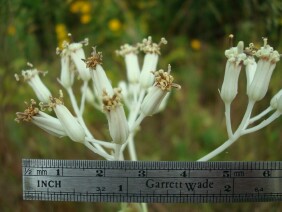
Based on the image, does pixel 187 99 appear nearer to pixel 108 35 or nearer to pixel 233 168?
pixel 108 35

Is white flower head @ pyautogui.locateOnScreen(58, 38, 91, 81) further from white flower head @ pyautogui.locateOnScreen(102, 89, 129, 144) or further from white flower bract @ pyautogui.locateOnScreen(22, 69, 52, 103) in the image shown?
white flower head @ pyautogui.locateOnScreen(102, 89, 129, 144)

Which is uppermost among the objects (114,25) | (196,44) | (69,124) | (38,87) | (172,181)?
(114,25)

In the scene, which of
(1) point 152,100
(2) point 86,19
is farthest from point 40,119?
(2) point 86,19

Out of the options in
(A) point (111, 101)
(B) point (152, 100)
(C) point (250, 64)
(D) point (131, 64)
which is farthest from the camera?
(D) point (131, 64)

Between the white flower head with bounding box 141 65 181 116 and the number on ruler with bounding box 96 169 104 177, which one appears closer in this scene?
the white flower head with bounding box 141 65 181 116

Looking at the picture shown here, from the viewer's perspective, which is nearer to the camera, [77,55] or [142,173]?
[142,173]

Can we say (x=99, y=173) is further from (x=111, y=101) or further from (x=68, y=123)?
(x=111, y=101)

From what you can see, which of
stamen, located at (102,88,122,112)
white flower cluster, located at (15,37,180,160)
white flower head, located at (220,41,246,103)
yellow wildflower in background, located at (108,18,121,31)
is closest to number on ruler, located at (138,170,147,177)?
white flower cluster, located at (15,37,180,160)

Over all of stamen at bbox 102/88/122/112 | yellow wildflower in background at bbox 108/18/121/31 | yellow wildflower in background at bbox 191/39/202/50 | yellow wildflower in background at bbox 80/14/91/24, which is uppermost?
yellow wildflower in background at bbox 80/14/91/24
